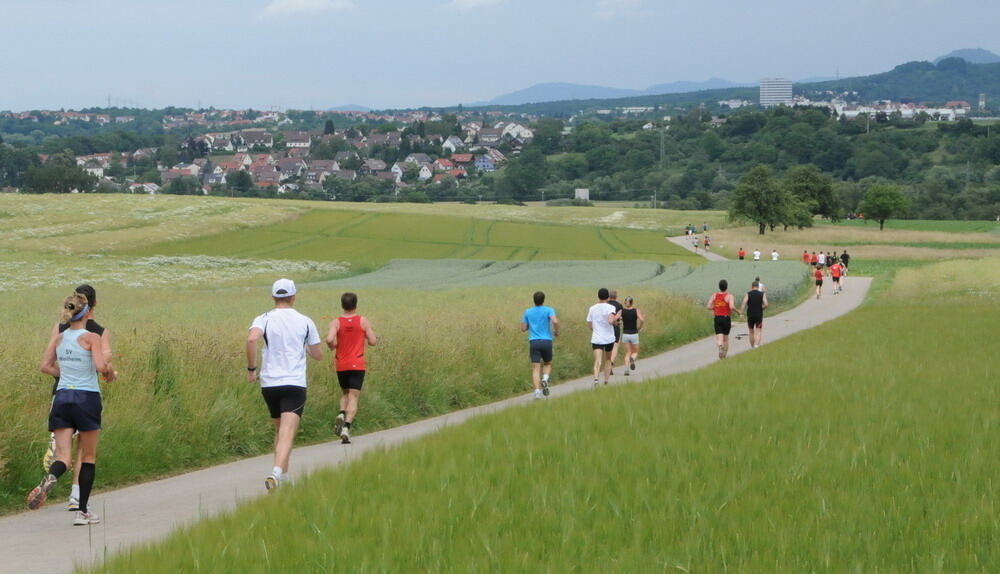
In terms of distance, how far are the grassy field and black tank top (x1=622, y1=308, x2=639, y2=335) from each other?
885cm

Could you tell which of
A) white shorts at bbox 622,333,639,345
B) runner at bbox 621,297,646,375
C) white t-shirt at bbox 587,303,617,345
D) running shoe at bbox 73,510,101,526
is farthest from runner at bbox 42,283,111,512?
white shorts at bbox 622,333,639,345

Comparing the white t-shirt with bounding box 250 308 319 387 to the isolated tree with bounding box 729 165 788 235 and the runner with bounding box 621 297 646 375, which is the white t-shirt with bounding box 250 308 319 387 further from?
the isolated tree with bounding box 729 165 788 235

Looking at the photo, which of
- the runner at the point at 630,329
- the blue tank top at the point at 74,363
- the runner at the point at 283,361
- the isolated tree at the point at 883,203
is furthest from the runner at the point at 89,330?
the isolated tree at the point at 883,203

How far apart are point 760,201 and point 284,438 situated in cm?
10147

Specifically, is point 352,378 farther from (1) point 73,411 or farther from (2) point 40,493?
(2) point 40,493

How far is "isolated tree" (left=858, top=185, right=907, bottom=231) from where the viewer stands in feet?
412

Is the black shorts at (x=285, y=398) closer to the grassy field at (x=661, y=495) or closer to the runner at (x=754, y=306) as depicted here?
the grassy field at (x=661, y=495)

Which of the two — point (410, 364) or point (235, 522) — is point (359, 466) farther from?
point (410, 364)

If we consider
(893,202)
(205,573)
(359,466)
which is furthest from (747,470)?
(893,202)

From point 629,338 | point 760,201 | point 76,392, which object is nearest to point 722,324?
point 629,338

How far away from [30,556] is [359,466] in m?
2.65

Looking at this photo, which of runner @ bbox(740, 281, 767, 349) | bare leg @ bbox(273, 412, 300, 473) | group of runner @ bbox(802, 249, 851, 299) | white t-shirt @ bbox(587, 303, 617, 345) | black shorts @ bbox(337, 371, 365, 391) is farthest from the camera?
group of runner @ bbox(802, 249, 851, 299)

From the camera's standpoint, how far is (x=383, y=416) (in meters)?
17.2

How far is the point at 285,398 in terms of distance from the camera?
1122cm
